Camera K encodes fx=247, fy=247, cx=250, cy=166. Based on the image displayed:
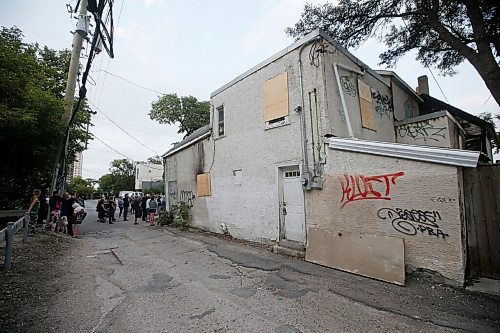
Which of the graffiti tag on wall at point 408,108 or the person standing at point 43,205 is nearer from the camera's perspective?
the person standing at point 43,205

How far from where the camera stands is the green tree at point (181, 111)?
32.4 meters

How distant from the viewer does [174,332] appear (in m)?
3.05

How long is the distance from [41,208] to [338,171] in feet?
37.9

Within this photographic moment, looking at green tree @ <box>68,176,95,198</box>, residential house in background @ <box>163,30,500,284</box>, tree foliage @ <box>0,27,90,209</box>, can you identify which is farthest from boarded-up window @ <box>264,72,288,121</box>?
green tree @ <box>68,176,95,198</box>

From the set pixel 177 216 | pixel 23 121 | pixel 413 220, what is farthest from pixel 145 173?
pixel 413 220

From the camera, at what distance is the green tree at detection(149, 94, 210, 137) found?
32406mm

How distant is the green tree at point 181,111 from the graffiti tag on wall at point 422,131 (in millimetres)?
26284

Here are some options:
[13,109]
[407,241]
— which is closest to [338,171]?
[407,241]

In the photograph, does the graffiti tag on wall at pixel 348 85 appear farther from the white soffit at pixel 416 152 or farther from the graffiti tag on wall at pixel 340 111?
the white soffit at pixel 416 152

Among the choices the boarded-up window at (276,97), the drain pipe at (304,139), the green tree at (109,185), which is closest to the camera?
the drain pipe at (304,139)

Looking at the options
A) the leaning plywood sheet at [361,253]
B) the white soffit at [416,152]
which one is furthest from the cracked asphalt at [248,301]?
the white soffit at [416,152]

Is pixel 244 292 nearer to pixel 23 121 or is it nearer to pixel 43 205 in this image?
pixel 23 121

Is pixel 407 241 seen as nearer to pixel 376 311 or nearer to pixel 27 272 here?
pixel 376 311

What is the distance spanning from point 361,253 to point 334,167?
201 cm
